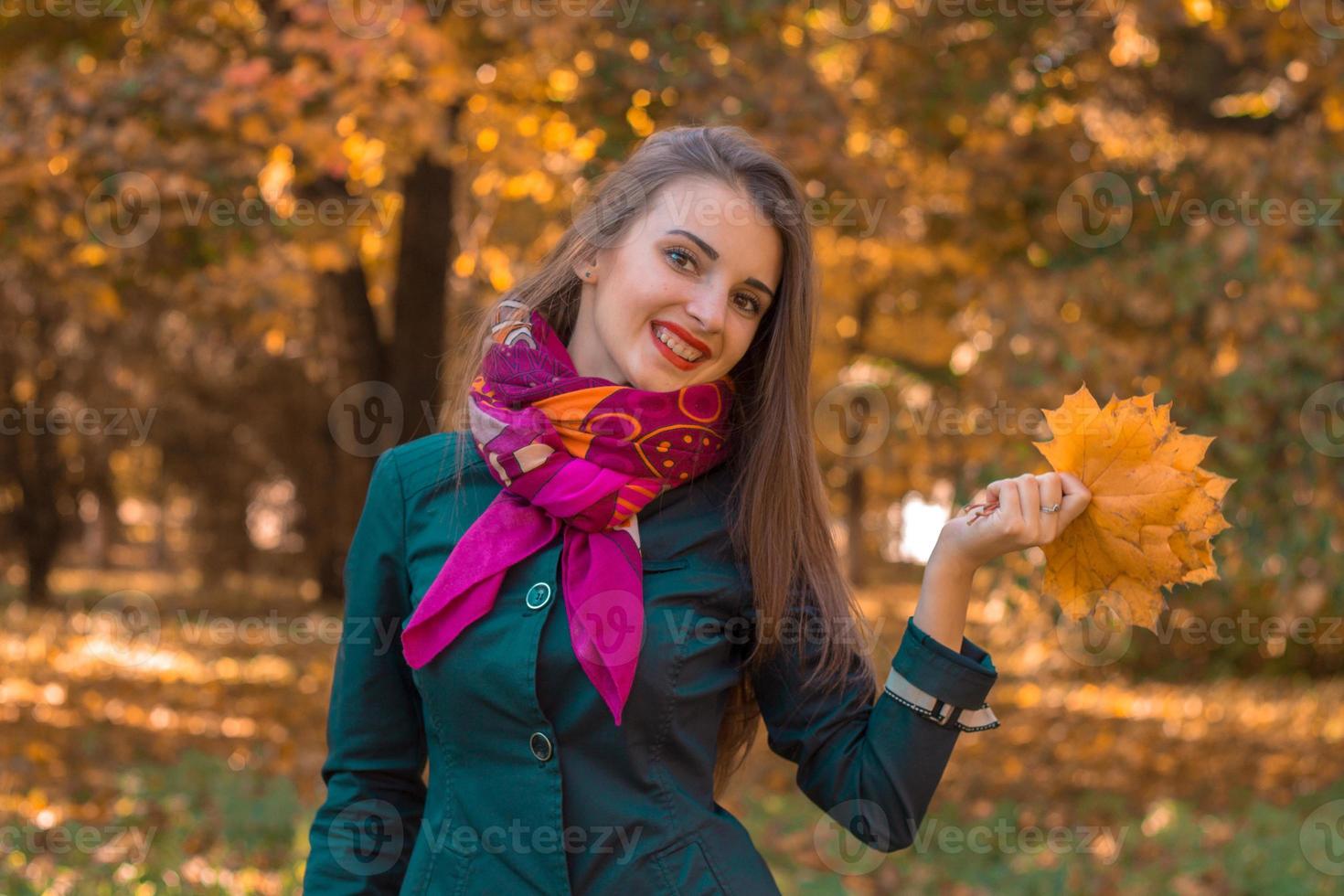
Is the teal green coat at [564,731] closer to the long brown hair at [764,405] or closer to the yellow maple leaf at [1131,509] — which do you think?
the long brown hair at [764,405]

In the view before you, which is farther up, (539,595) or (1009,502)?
(1009,502)

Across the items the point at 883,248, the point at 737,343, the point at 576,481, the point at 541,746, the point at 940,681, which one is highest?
the point at 737,343

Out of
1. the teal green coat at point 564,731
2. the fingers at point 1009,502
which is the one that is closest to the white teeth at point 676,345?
the teal green coat at point 564,731

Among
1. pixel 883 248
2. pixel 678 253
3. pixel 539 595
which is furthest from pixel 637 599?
pixel 883 248

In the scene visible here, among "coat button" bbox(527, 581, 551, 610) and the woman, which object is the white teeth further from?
"coat button" bbox(527, 581, 551, 610)

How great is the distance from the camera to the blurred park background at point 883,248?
6004mm

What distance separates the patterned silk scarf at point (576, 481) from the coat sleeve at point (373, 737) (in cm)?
14

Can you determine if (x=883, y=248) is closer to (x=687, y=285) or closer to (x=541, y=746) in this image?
(x=687, y=285)

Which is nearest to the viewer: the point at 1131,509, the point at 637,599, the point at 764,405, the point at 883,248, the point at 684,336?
the point at 1131,509

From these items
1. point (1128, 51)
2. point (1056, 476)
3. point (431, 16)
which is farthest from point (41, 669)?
point (1056, 476)

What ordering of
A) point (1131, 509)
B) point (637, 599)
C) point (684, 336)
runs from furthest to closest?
point (684, 336) → point (637, 599) → point (1131, 509)

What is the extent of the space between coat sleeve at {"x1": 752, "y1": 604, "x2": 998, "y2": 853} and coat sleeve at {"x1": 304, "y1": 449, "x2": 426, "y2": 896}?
57cm

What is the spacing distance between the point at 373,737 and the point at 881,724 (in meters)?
0.77

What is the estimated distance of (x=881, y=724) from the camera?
202 centimetres
